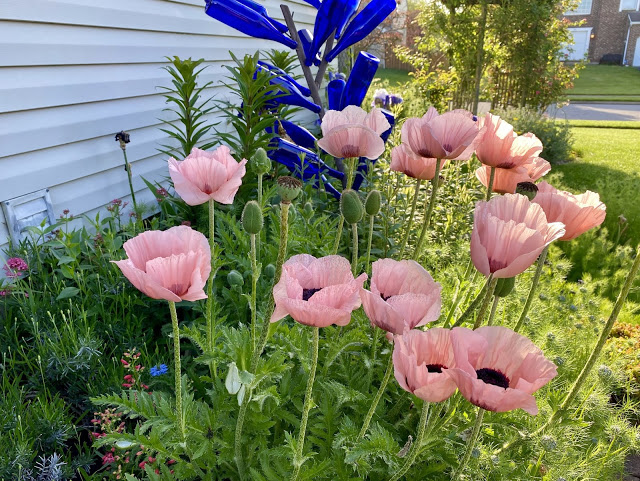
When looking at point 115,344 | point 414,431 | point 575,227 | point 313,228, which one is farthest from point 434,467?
point 115,344

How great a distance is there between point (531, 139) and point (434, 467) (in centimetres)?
92

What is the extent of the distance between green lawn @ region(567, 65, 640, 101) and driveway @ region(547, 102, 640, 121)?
4.63 feet

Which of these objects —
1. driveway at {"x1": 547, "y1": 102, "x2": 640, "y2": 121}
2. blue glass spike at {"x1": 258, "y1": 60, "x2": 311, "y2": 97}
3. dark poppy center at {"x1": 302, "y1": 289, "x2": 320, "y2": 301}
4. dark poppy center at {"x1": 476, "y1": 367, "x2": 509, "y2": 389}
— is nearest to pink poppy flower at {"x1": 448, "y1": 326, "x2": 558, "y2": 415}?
dark poppy center at {"x1": 476, "y1": 367, "x2": 509, "y2": 389}

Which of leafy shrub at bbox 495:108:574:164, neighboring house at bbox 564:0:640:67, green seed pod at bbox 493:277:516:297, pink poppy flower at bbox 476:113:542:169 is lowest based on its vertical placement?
leafy shrub at bbox 495:108:574:164

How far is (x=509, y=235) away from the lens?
853mm

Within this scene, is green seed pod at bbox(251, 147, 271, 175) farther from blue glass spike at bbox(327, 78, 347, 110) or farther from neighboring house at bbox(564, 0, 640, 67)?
neighboring house at bbox(564, 0, 640, 67)

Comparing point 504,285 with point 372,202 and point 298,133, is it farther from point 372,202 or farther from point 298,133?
point 298,133

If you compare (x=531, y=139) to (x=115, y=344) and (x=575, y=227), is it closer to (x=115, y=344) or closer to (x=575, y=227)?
(x=575, y=227)

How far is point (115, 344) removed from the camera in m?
2.01

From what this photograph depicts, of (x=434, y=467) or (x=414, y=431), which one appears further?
(x=414, y=431)

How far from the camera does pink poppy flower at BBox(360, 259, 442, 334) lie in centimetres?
82

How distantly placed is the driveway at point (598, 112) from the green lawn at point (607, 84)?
1.41 m

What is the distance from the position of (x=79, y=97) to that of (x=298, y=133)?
1.27 m

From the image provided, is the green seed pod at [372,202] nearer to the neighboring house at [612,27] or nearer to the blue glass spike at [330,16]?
the blue glass spike at [330,16]
